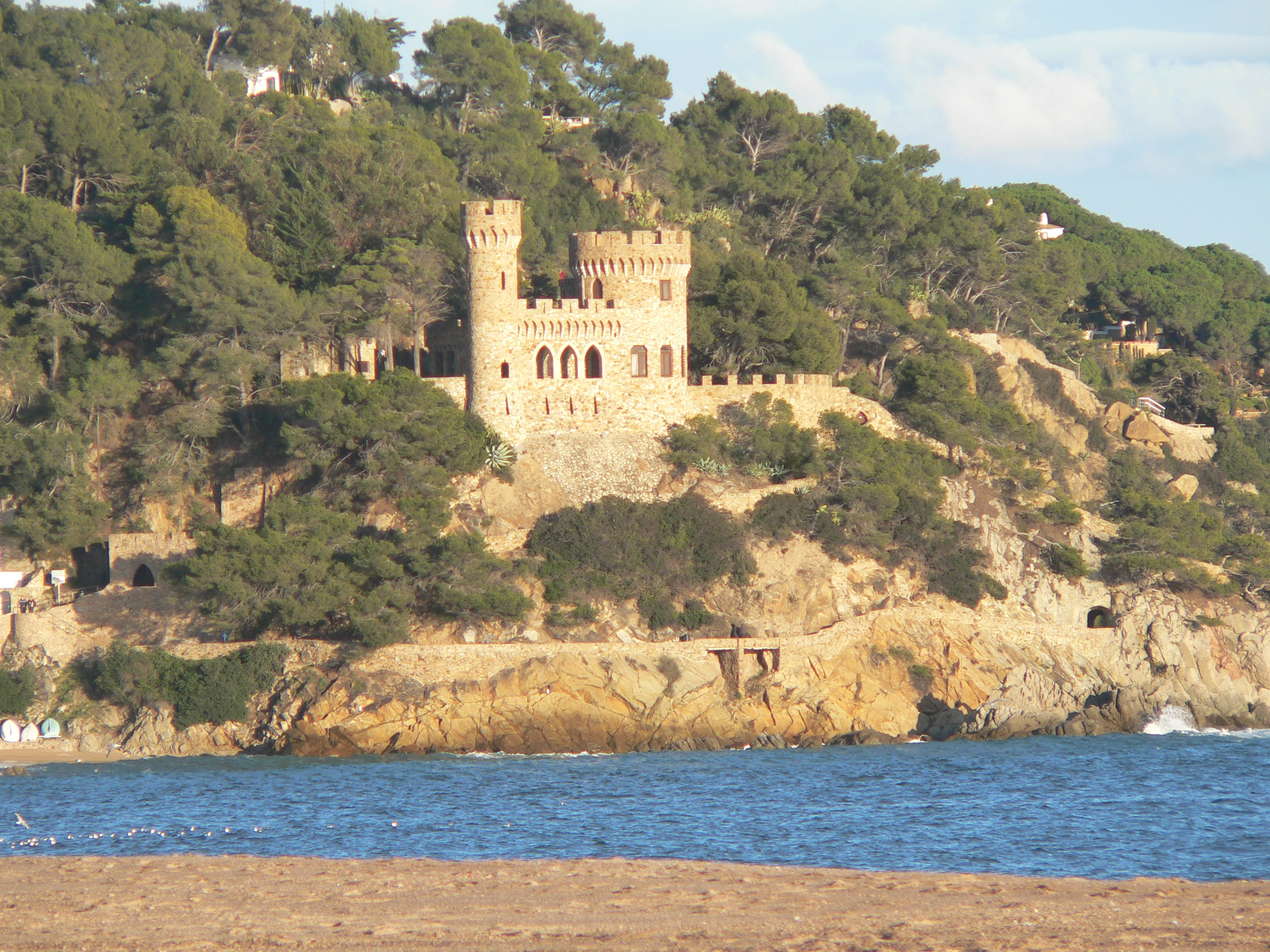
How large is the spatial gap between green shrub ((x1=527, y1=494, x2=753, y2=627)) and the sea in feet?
19.1

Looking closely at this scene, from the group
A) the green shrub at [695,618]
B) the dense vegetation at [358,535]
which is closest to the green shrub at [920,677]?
the green shrub at [695,618]

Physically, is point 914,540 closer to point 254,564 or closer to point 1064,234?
point 254,564

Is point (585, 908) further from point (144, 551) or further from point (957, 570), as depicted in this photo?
point (144, 551)

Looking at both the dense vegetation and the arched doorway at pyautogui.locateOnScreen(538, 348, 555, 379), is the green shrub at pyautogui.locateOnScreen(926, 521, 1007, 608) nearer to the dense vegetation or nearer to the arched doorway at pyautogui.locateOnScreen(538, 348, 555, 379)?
the arched doorway at pyautogui.locateOnScreen(538, 348, 555, 379)

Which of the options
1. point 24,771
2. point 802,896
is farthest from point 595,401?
point 802,896

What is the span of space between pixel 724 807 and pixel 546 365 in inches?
774

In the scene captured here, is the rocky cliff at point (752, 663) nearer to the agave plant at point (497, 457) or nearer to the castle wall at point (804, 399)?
the agave plant at point (497, 457)

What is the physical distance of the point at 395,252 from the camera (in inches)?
2318

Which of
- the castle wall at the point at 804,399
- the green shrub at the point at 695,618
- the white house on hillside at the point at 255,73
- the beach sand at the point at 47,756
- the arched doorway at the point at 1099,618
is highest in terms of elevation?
the white house on hillside at the point at 255,73

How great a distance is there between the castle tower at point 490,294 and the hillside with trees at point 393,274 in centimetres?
116

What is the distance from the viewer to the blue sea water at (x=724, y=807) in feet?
116

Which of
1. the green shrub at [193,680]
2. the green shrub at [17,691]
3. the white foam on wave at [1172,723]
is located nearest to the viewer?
the green shrub at [193,680]

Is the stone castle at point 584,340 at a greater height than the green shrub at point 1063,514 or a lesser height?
greater

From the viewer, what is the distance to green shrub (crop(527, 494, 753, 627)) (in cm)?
5288
